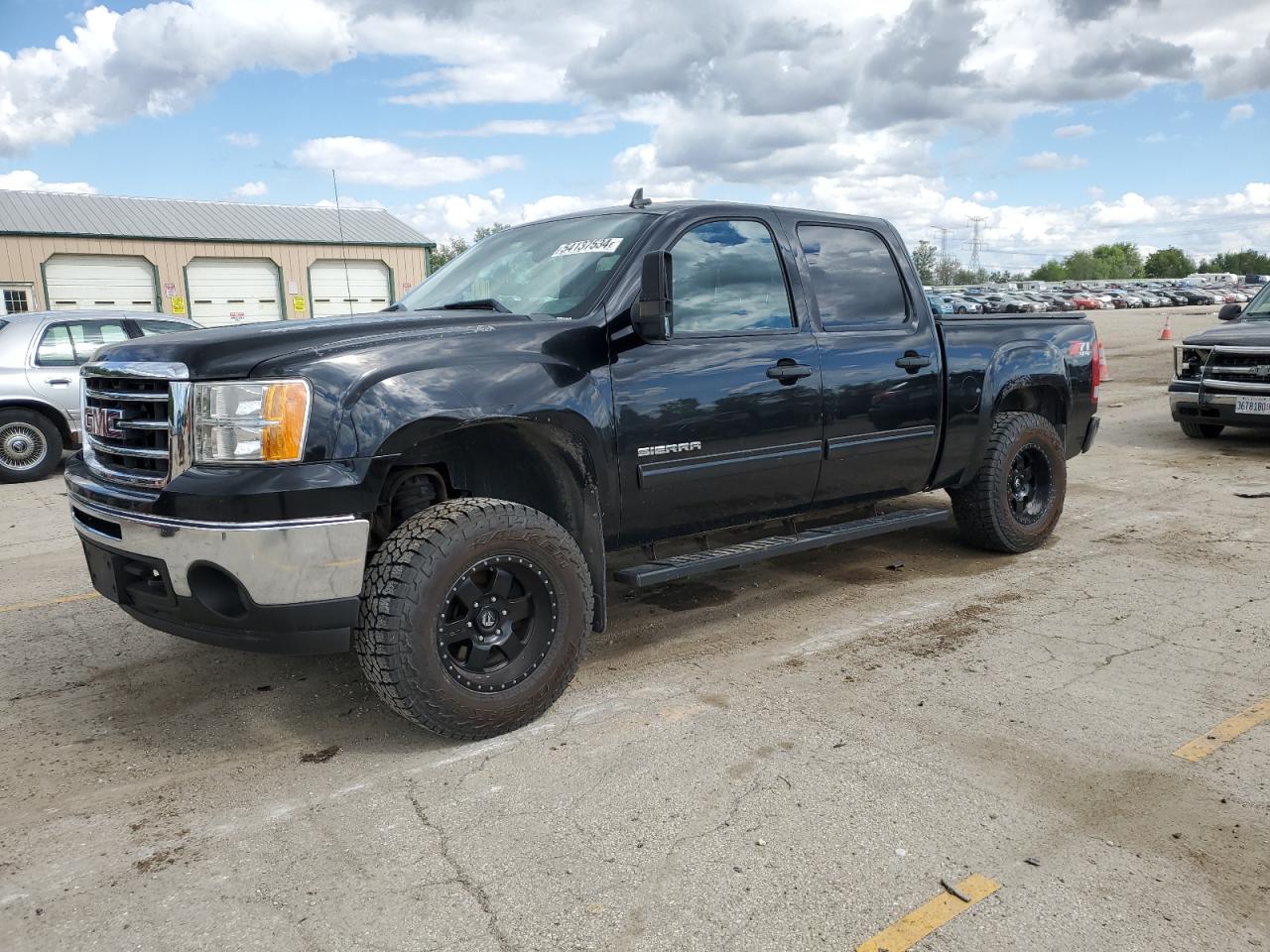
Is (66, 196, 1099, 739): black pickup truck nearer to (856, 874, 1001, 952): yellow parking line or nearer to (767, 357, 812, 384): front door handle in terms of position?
(767, 357, 812, 384): front door handle

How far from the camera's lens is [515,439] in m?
3.87

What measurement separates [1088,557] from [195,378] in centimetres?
511

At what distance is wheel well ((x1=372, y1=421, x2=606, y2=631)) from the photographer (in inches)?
147

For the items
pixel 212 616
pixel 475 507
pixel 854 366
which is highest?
pixel 854 366

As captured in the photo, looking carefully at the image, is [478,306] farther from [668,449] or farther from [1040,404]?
[1040,404]

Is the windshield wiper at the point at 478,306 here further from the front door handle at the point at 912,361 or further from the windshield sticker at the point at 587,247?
the front door handle at the point at 912,361

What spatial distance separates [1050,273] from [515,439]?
6879 inches

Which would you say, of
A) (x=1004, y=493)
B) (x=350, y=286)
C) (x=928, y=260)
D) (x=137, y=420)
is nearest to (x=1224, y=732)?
(x=1004, y=493)

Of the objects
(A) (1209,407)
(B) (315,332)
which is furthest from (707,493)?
(A) (1209,407)

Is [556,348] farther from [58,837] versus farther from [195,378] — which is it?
[58,837]

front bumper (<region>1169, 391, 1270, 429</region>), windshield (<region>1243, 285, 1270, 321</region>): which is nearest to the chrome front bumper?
front bumper (<region>1169, 391, 1270, 429</region>)

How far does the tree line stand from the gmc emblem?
136 meters

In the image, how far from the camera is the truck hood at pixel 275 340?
3.22 metres

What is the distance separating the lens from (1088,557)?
6.02 meters
